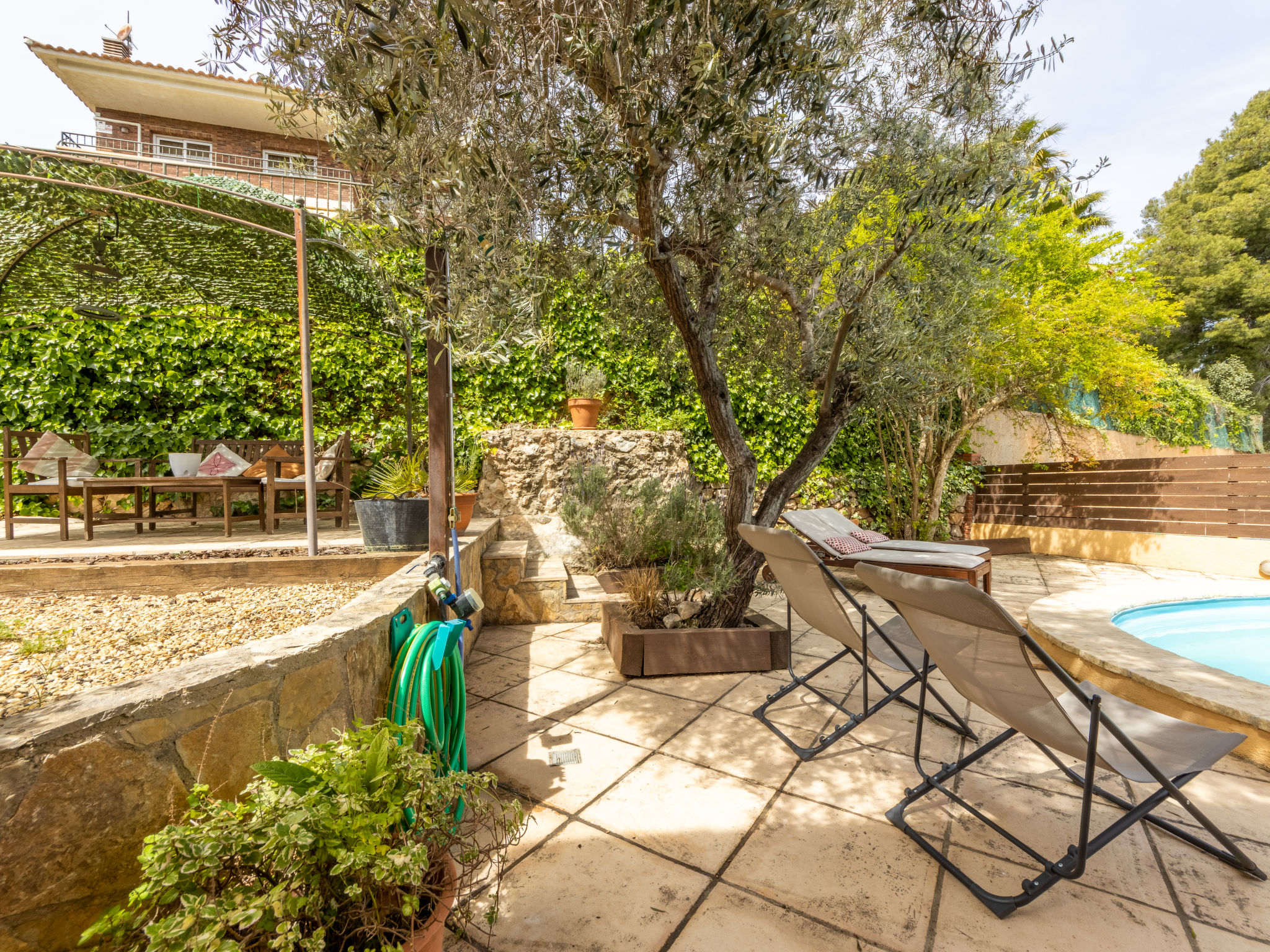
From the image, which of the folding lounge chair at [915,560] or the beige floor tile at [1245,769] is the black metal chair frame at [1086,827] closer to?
the beige floor tile at [1245,769]

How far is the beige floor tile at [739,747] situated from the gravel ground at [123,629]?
1.89 metres

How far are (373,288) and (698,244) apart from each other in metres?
3.00

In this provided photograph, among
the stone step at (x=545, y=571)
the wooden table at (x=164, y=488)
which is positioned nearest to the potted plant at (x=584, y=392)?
the stone step at (x=545, y=571)

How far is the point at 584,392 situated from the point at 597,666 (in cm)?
405

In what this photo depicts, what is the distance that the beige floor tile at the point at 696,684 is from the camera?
10.2 feet

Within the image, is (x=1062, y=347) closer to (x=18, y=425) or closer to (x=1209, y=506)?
(x=1209, y=506)

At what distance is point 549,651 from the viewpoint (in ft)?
12.6

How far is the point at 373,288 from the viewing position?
4.81 m

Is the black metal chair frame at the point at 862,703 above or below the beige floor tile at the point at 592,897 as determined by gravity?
above

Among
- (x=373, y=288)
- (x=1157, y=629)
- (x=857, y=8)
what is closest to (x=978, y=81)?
(x=857, y=8)

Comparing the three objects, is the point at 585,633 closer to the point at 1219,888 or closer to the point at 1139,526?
the point at 1219,888

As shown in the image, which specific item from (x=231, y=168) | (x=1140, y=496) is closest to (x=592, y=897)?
(x=1140, y=496)

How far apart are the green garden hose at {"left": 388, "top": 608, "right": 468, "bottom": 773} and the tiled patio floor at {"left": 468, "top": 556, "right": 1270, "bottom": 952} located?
A: 1.32ft

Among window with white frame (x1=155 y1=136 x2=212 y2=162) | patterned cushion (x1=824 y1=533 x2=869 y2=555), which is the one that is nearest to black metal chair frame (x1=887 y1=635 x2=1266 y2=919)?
patterned cushion (x1=824 y1=533 x2=869 y2=555)
